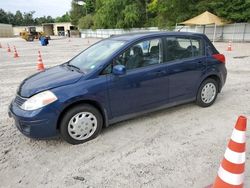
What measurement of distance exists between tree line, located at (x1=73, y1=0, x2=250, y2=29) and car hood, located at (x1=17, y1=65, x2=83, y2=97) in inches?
905

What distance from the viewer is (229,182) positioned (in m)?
→ 2.00

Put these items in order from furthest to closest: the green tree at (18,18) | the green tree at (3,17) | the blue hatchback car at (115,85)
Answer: the green tree at (18,18), the green tree at (3,17), the blue hatchback car at (115,85)

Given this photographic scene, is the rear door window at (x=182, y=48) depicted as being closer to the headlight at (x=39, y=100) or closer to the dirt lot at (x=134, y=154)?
the dirt lot at (x=134, y=154)

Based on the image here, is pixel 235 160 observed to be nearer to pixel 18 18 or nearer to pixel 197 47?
pixel 197 47

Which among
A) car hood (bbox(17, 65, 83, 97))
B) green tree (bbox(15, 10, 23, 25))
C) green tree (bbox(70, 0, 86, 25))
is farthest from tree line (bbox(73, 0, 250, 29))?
green tree (bbox(15, 10, 23, 25))

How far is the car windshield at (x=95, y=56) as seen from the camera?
3604mm

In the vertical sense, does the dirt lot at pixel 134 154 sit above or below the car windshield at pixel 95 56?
below

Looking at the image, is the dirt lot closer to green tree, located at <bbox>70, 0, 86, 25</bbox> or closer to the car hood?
the car hood

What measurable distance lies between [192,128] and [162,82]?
94 centimetres

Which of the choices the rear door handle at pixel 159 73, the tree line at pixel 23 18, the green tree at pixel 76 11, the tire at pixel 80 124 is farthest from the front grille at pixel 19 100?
the tree line at pixel 23 18

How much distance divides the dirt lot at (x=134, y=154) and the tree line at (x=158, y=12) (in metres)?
21.7

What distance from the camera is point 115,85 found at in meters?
3.48

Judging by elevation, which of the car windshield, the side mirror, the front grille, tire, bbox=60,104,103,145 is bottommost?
tire, bbox=60,104,103,145

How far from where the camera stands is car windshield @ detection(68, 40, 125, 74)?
360 cm
